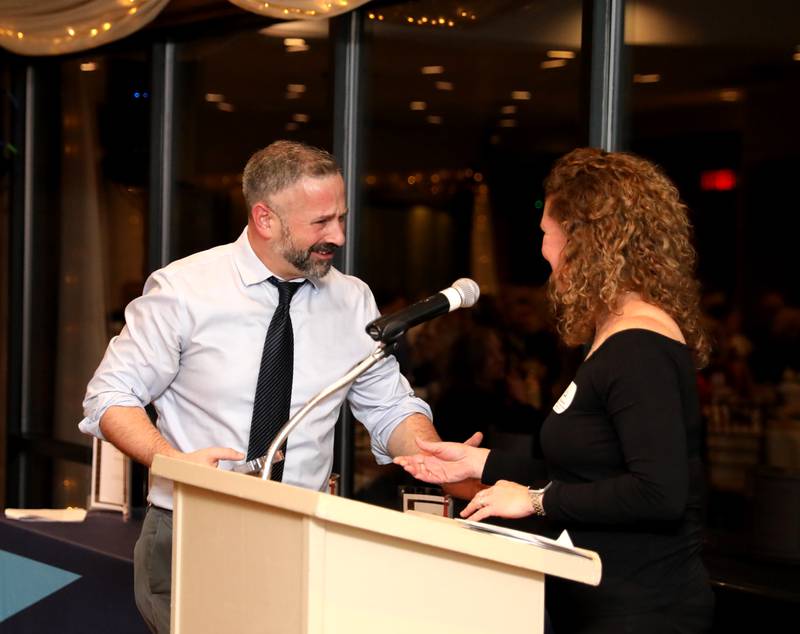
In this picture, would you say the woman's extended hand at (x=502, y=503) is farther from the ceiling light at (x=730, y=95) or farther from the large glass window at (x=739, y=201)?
the ceiling light at (x=730, y=95)

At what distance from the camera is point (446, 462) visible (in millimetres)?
1998

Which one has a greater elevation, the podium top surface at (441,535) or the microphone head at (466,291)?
the microphone head at (466,291)

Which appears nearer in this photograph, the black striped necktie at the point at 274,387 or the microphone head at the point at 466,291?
the microphone head at the point at 466,291

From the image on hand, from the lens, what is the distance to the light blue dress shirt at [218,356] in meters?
2.26

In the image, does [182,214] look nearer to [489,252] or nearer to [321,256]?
[489,252]

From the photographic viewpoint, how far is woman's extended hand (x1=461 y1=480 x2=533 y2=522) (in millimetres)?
1687

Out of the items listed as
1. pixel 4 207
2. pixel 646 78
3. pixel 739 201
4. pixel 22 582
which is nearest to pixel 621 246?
pixel 646 78

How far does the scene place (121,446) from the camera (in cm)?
215

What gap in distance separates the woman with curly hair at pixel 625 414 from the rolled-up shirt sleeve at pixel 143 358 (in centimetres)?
85

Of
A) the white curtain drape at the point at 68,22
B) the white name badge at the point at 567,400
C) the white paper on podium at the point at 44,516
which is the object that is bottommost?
the white paper on podium at the point at 44,516

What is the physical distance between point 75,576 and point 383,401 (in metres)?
1.49

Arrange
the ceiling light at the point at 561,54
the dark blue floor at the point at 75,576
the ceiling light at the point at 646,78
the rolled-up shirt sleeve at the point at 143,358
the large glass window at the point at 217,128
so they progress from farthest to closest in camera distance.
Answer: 1. the large glass window at the point at 217,128
2. the dark blue floor at the point at 75,576
3. the ceiling light at the point at 561,54
4. the ceiling light at the point at 646,78
5. the rolled-up shirt sleeve at the point at 143,358

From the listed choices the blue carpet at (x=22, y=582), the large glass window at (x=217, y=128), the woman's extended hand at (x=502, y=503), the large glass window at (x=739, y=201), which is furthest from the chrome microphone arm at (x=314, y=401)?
the large glass window at (x=217, y=128)

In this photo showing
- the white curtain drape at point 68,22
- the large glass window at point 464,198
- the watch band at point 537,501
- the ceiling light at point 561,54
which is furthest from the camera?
the white curtain drape at point 68,22
